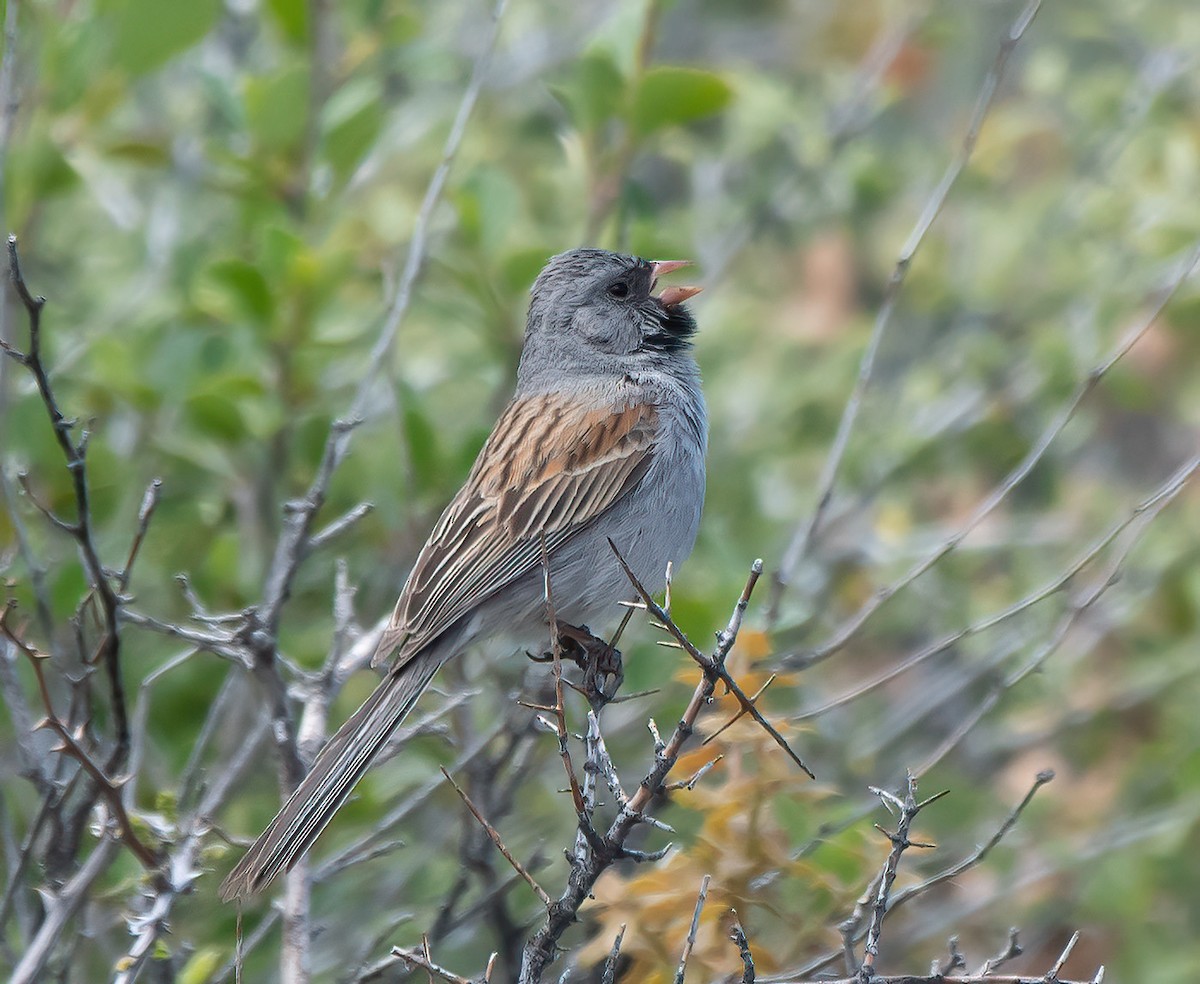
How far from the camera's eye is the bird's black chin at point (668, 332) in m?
4.98

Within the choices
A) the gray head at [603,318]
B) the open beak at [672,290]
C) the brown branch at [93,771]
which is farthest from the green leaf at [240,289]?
the brown branch at [93,771]

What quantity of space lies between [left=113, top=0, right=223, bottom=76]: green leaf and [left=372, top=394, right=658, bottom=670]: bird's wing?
1.54 m

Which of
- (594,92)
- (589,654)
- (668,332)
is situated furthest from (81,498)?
(594,92)

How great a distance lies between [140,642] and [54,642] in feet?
4.03

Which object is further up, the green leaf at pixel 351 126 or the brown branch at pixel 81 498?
the green leaf at pixel 351 126

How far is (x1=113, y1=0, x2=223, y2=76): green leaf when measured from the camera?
15.2 feet

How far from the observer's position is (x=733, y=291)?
8.45m

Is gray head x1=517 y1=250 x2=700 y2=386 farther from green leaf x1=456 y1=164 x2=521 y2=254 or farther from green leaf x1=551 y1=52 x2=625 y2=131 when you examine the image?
green leaf x1=551 y1=52 x2=625 y2=131

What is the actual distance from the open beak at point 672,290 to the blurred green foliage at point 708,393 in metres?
0.22

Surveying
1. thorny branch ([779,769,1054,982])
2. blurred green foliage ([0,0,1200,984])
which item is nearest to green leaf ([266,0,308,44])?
blurred green foliage ([0,0,1200,984])

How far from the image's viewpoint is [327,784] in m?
3.53

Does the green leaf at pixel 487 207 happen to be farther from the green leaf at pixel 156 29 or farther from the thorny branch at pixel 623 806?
the thorny branch at pixel 623 806

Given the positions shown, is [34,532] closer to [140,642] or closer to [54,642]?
[140,642]

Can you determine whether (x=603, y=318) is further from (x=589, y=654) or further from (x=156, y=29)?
(x=156, y=29)
